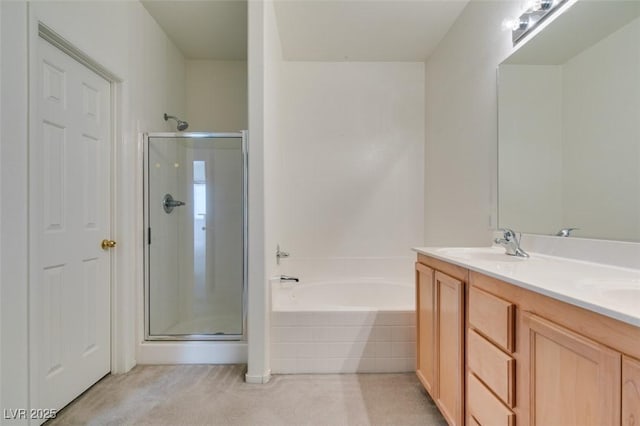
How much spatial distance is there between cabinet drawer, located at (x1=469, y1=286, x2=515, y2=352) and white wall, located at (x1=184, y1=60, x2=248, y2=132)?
2637mm

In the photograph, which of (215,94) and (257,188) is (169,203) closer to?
(257,188)

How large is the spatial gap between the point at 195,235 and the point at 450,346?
7.09ft

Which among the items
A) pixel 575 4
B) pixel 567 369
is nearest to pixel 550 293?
pixel 567 369

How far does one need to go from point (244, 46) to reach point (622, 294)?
3.11 meters

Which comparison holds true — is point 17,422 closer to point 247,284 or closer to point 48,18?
point 247,284

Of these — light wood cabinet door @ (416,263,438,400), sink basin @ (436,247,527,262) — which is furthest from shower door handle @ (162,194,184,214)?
sink basin @ (436,247,527,262)

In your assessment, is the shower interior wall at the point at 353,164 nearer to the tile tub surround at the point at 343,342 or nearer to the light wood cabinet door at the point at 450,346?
the tile tub surround at the point at 343,342

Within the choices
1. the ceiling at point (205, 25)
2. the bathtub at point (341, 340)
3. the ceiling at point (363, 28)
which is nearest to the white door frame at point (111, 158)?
the ceiling at point (205, 25)

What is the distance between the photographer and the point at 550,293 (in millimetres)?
805

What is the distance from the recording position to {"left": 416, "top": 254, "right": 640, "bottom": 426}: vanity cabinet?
2.15ft

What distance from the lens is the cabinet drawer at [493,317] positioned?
98 centimetres

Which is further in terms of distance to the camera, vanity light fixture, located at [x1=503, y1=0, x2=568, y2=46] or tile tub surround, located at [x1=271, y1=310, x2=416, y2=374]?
tile tub surround, located at [x1=271, y1=310, x2=416, y2=374]

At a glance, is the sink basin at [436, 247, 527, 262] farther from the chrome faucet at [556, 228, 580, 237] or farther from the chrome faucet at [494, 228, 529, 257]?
the chrome faucet at [556, 228, 580, 237]

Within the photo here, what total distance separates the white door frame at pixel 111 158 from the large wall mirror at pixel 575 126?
2.39 m
